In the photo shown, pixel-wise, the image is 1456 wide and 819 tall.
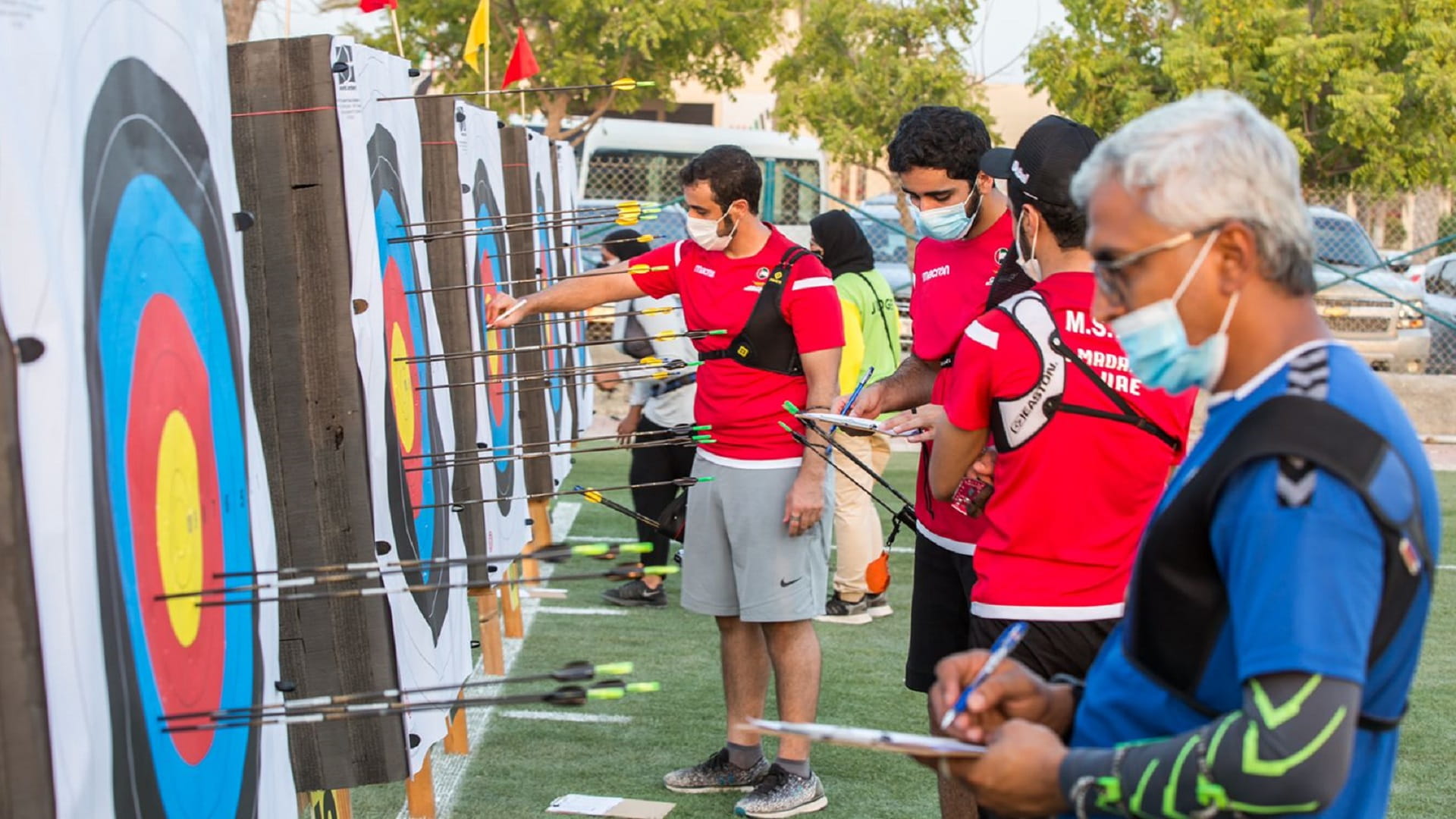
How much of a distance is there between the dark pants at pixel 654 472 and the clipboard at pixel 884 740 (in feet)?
17.5

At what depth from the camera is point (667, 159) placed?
20438mm

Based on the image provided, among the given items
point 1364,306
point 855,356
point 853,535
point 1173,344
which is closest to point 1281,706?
point 1173,344

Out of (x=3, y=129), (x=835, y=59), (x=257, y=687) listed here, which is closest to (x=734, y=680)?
(x=257, y=687)

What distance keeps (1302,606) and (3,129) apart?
1359 millimetres

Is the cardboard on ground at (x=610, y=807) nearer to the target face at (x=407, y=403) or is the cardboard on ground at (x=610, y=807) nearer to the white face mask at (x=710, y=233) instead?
the target face at (x=407, y=403)

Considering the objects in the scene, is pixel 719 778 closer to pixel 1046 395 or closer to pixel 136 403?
pixel 1046 395

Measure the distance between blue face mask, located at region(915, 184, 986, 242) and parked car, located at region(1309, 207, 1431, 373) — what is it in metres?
Answer: 11.0

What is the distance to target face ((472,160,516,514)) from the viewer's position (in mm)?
5793

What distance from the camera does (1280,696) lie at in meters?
1.44

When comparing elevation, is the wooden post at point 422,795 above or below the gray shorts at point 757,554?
below

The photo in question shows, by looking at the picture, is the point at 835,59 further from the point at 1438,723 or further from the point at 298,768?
the point at 298,768

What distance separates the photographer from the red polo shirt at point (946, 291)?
3.69 metres

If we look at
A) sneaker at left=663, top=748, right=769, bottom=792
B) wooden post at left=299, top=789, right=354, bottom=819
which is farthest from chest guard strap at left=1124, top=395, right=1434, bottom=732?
sneaker at left=663, top=748, right=769, bottom=792

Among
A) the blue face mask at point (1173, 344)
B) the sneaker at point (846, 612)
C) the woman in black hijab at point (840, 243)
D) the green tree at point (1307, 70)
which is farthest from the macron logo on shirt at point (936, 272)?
the green tree at point (1307, 70)
